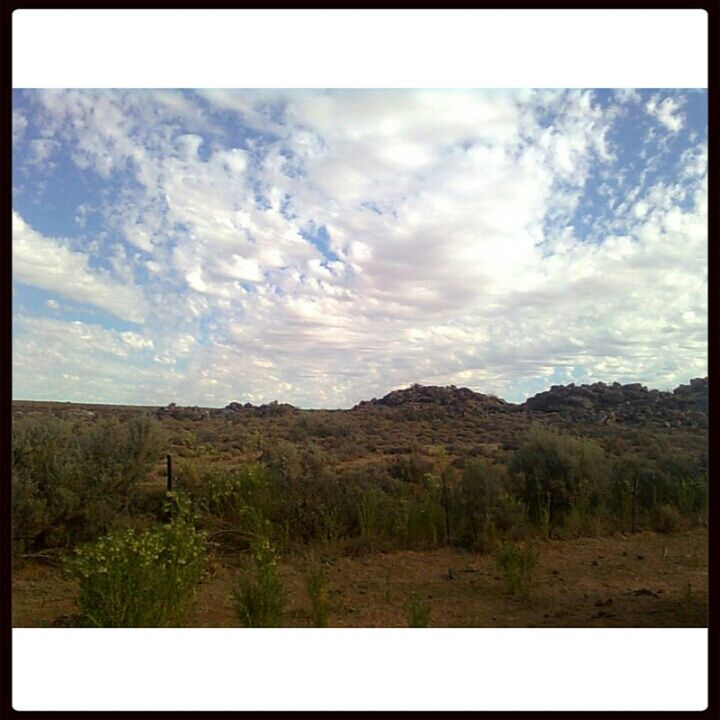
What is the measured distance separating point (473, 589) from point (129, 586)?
325 cm

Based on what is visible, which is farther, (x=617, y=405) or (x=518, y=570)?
(x=617, y=405)

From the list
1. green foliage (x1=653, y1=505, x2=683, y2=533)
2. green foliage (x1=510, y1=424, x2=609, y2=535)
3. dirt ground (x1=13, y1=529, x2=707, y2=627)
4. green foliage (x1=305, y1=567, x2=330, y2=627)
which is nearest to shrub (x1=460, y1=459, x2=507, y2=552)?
dirt ground (x1=13, y1=529, x2=707, y2=627)

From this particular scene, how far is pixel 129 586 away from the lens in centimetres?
386

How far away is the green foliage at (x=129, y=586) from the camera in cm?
382

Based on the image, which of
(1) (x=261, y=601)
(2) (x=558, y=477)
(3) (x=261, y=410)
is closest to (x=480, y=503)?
(2) (x=558, y=477)

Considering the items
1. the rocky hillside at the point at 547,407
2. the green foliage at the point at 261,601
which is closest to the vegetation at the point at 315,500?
the green foliage at the point at 261,601

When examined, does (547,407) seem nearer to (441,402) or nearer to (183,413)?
(441,402)

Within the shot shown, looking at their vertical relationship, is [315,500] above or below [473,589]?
above

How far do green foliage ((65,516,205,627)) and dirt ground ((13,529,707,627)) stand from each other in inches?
15.5

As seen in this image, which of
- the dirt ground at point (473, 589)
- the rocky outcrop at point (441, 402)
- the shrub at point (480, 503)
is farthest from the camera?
the rocky outcrop at point (441, 402)

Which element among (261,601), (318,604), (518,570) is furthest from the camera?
(518,570)

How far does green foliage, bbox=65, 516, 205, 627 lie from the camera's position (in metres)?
3.82

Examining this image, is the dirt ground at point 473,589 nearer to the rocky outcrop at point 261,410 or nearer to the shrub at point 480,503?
the shrub at point 480,503

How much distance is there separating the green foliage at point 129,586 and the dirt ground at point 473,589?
0.39 m
